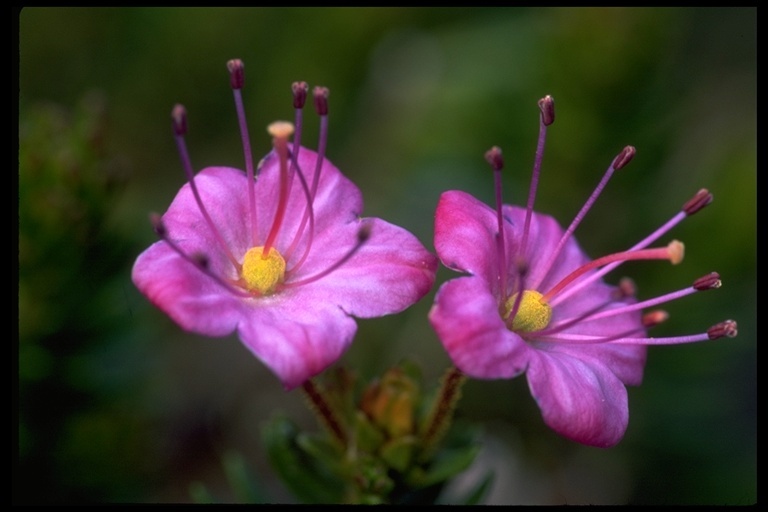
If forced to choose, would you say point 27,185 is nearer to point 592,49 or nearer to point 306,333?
point 306,333

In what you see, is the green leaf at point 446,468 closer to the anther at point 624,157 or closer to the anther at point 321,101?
the anther at point 624,157

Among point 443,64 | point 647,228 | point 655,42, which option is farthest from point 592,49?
point 443,64

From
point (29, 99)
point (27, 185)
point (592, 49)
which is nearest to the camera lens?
point (27, 185)

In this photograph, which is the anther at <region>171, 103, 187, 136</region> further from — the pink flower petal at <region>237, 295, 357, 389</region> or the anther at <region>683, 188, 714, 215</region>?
the anther at <region>683, 188, 714, 215</region>

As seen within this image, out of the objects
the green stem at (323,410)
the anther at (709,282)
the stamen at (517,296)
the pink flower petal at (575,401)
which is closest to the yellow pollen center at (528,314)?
the stamen at (517,296)

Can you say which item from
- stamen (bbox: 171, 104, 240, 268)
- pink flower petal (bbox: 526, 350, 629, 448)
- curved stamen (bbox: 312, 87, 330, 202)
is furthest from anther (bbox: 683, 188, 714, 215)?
stamen (bbox: 171, 104, 240, 268)

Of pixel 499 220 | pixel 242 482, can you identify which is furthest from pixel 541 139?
pixel 242 482

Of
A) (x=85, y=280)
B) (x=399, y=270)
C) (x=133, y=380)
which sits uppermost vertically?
(x=399, y=270)
